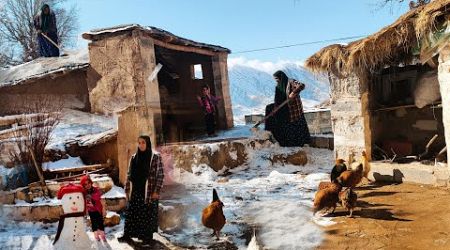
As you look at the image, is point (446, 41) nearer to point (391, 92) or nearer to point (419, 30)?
point (419, 30)

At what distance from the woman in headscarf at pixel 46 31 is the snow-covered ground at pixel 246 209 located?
351 inches

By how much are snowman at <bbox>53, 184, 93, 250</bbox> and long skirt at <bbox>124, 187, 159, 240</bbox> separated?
2.85 ft

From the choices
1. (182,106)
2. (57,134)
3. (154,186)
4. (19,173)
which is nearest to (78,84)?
(57,134)

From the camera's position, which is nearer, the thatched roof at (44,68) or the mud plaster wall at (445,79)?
the mud plaster wall at (445,79)

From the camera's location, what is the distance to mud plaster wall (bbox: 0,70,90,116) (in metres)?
11.7

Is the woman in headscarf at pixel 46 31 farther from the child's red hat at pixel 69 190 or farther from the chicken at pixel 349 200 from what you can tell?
the chicken at pixel 349 200

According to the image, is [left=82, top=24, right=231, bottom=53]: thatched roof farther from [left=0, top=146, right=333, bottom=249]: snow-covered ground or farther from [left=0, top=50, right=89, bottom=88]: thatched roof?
[left=0, top=146, right=333, bottom=249]: snow-covered ground

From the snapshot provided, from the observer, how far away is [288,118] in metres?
11.5

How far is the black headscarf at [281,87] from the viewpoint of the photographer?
11382 mm

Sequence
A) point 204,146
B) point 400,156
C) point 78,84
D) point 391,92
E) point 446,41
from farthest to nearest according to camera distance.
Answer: point 78,84 → point 204,146 → point 391,92 → point 400,156 → point 446,41

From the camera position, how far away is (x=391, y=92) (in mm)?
9281

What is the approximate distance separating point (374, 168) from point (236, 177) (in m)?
3.21

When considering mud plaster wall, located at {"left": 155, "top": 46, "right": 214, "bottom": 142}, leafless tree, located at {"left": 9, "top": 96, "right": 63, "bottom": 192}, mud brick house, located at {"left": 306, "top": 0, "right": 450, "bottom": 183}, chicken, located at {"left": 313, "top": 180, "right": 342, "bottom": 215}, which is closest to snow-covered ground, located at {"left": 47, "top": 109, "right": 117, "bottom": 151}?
leafless tree, located at {"left": 9, "top": 96, "right": 63, "bottom": 192}

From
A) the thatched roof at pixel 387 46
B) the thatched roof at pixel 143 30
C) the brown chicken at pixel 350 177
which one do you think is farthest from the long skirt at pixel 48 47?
the brown chicken at pixel 350 177
